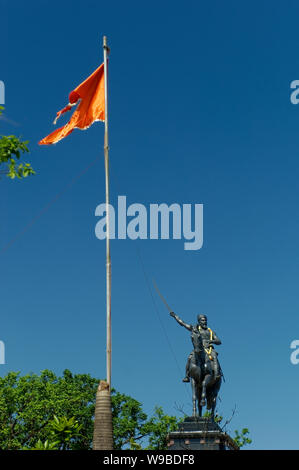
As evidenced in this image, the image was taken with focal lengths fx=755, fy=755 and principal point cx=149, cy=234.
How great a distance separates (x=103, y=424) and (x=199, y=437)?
20.5 feet

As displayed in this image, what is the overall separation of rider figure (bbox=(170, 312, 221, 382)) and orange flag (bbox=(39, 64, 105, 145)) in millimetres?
8576

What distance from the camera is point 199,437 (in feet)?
93.2

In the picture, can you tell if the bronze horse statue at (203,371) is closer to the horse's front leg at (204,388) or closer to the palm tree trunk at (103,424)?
the horse's front leg at (204,388)

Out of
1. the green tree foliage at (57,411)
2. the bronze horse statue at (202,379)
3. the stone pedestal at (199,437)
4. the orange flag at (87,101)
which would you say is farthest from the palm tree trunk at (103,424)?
the green tree foliage at (57,411)

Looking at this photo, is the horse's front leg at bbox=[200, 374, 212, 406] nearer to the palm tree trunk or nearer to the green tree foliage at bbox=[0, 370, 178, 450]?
the palm tree trunk

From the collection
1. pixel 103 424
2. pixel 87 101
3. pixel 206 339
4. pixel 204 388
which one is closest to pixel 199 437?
pixel 204 388

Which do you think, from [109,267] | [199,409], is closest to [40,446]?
[109,267]

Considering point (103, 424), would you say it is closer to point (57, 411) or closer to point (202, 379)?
point (202, 379)

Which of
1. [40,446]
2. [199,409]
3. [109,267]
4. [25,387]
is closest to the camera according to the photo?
[40,446]

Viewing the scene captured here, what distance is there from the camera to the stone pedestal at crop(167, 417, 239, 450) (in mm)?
28188
